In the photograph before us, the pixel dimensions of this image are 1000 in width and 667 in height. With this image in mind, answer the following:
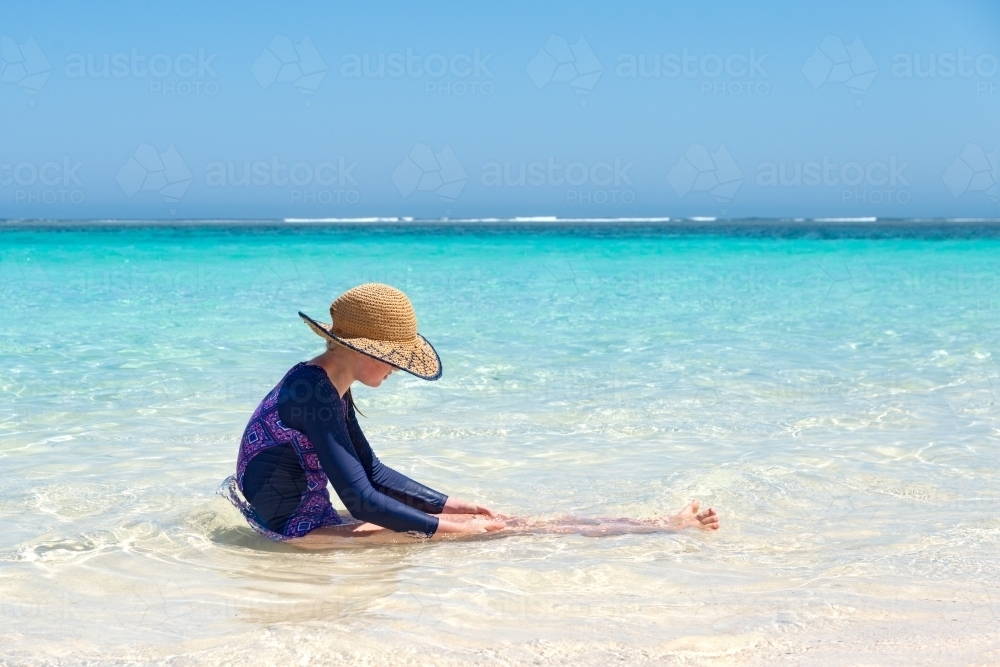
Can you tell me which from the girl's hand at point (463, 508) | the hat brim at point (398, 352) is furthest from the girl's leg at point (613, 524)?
the hat brim at point (398, 352)

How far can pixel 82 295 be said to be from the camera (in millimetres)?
13258

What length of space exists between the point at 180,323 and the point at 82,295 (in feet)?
13.2

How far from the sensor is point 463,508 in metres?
3.85

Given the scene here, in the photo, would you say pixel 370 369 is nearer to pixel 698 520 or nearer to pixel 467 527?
pixel 467 527

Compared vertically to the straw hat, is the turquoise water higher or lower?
lower

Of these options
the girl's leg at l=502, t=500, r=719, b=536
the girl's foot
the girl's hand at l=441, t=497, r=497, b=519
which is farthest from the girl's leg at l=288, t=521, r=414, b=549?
the girl's foot

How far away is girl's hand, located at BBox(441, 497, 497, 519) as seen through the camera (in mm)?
3828

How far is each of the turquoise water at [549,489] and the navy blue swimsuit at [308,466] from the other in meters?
0.13

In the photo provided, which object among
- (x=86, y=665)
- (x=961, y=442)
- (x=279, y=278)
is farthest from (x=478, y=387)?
(x=279, y=278)

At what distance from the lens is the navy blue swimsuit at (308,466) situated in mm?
3293

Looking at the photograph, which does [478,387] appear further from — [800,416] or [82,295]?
[82,295]

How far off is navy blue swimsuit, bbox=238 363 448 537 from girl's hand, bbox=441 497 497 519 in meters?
0.33

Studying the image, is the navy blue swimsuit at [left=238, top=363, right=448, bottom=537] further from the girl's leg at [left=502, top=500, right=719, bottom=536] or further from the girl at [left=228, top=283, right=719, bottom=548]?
the girl's leg at [left=502, top=500, right=719, bottom=536]

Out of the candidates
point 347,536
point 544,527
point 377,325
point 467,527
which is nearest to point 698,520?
point 544,527
